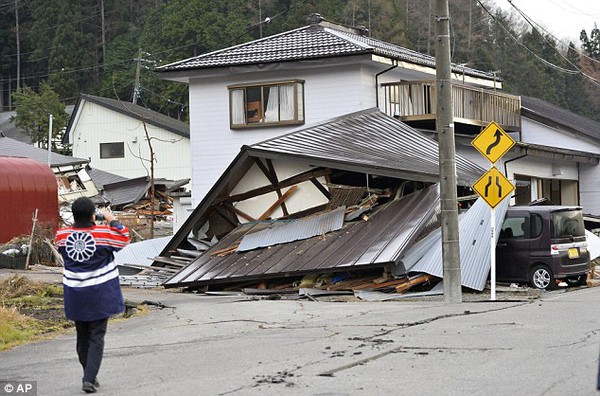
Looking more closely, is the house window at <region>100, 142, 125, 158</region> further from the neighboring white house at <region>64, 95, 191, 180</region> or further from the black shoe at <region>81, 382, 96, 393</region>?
the black shoe at <region>81, 382, 96, 393</region>

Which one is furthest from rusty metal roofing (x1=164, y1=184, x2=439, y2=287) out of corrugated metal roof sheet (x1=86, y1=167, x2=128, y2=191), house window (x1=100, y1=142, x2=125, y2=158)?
house window (x1=100, y1=142, x2=125, y2=158)

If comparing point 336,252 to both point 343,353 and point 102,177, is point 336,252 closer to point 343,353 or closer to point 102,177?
point 343,353

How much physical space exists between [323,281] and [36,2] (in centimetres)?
5738

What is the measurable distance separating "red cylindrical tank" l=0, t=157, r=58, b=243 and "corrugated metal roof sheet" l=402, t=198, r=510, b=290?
1413cm

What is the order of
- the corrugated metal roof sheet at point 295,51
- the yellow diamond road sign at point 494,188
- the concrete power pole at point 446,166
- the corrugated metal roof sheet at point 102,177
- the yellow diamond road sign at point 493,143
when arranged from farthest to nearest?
the corrugated metal roof sheet at point 102,177
the corrugated metal roof sheet at point 295,51
the yellow diamond road sign at point 493,143
the yellow diamond road sign at point 494,188
the concrete power pole at point 446,166

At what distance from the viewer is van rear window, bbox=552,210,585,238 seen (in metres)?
19.4

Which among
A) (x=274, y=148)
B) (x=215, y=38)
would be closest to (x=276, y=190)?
(x=274, y=148)

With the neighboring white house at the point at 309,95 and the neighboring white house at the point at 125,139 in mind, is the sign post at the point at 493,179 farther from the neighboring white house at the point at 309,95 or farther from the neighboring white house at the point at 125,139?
the neighboring white house at the point at 125,139

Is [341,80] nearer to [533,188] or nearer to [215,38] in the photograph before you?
[533,188]

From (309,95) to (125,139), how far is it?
86.3ft

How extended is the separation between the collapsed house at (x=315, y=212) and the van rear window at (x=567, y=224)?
2.33 m

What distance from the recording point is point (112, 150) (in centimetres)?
5488

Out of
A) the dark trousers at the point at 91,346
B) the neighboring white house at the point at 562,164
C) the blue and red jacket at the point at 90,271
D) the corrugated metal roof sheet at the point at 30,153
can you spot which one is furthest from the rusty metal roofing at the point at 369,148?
the corrugated metal roof sheet at the point at 30,153

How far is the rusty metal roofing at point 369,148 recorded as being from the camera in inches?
797
